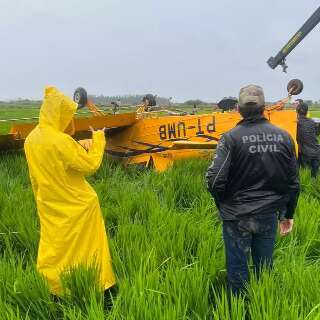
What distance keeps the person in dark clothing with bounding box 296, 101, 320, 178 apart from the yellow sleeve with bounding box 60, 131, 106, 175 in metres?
5.68

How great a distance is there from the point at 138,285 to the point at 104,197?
11.5ft

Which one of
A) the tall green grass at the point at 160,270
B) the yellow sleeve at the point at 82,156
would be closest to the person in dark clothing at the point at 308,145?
the tall green grass at the point at 160,270

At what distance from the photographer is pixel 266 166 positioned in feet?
10.5

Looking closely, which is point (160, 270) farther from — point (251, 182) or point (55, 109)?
point (55, 109)

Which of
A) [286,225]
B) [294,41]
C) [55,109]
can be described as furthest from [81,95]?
[286,225]

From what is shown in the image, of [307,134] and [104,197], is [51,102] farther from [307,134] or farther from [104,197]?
[307,134]

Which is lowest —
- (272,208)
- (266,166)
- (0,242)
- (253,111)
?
(0,242)

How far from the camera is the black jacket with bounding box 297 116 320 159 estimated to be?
861 cm

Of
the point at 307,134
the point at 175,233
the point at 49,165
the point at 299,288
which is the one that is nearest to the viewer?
the point at 299,288

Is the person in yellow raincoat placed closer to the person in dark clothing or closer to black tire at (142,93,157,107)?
the person in dark clothing

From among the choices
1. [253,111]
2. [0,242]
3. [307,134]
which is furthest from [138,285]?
[307,134]

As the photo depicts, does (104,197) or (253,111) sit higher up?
(253,111)

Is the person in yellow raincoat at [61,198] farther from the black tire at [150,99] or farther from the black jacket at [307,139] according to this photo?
the black tire at [150,99]

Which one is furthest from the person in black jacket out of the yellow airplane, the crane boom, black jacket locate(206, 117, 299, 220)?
the crane boom
